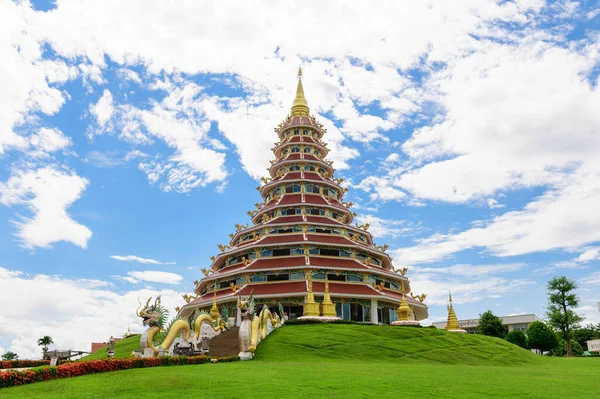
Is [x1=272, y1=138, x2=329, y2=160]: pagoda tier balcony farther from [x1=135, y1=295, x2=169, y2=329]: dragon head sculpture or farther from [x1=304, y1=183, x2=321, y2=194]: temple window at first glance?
[x1=135, y1=295, x2=169, y2=329]: dragon head sculpture

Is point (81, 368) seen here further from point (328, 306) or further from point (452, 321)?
point (452, 321)

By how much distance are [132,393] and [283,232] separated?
32726 millimetres

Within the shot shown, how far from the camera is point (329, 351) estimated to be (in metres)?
27.7

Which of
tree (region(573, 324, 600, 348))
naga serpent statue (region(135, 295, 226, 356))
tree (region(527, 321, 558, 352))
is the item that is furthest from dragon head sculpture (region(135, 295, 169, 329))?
tree (region(573, 324, 600, 348))

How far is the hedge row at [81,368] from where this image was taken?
15042mm

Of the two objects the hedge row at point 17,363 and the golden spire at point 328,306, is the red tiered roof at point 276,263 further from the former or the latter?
the hedge row at point 17,363

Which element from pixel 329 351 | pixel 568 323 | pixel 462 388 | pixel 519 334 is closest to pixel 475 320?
pixel 519 334

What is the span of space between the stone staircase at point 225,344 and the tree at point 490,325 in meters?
46.6

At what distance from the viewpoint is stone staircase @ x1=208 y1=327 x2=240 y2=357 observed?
28.4 meters

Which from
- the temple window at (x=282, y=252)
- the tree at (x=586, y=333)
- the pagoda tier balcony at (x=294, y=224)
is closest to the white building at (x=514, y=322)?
the tree at (x=586, y=333)

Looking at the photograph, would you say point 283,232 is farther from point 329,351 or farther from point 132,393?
point 132,393

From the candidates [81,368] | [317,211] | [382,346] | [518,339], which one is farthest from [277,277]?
[518,339]

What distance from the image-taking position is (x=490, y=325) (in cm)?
6688

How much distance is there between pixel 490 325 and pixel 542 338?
7830mm
